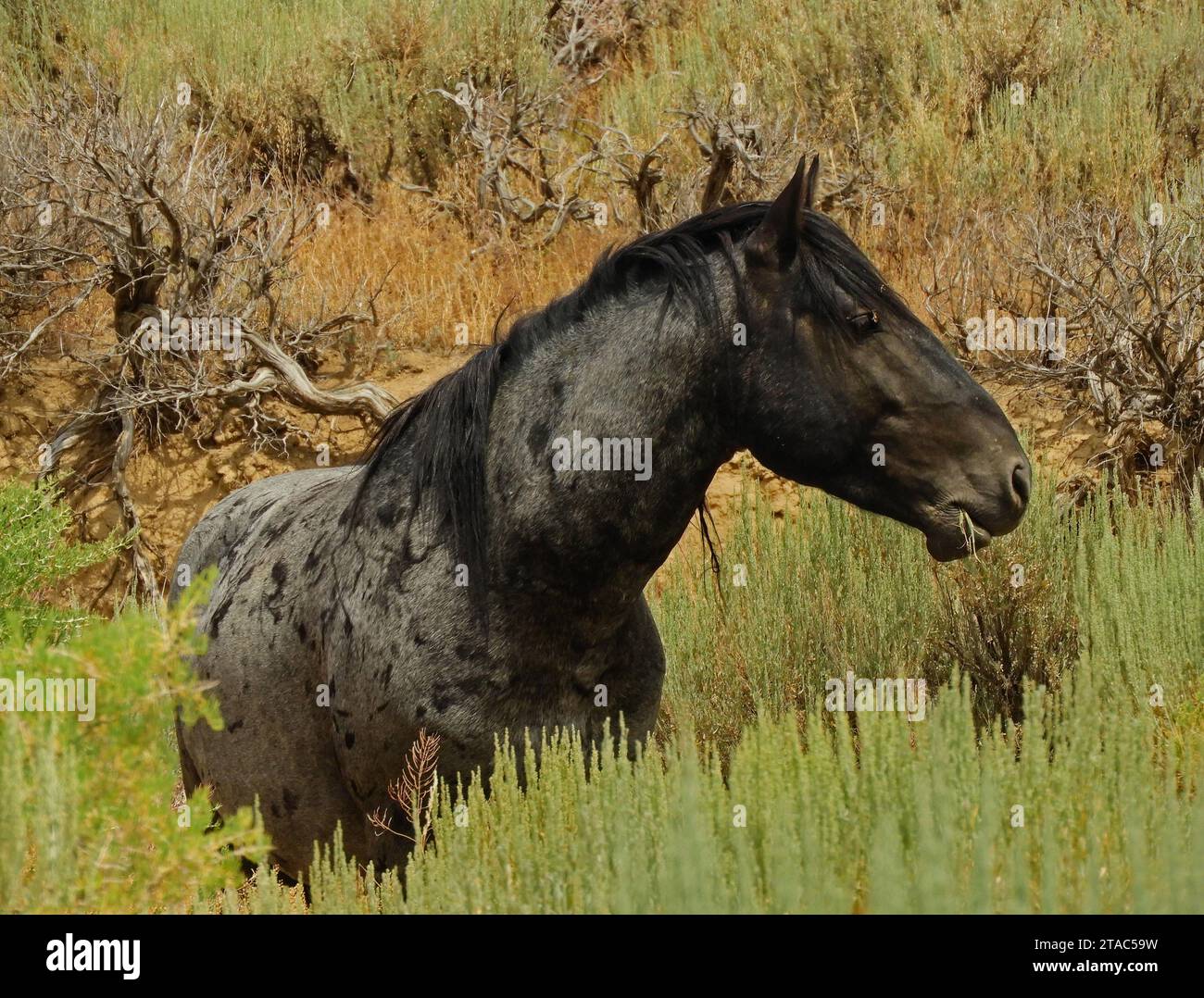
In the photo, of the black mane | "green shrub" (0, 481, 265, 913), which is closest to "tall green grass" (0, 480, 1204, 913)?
"green shrub" (0, 481, 265, 913)

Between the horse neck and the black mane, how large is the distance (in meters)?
0.05

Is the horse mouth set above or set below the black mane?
below

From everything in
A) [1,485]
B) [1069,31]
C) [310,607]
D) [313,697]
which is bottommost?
[313,697]

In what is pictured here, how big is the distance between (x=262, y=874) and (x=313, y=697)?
1492 millimetres

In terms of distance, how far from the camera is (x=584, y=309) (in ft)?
13.2

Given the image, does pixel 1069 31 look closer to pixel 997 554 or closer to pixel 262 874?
pixel 997 554

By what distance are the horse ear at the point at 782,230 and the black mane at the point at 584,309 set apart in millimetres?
49

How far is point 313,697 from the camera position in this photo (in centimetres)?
433

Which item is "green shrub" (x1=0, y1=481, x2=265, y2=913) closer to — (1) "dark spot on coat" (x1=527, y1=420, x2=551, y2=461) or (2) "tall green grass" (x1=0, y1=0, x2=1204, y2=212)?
(1) "dark spot on coat" (x1=527, y1=420, x2=551, y2=461)

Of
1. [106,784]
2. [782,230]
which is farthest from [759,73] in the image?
[106,784]

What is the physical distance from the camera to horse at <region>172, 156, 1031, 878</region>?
3719 mm

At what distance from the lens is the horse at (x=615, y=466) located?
372 centimetres

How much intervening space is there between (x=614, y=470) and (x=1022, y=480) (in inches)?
40.6

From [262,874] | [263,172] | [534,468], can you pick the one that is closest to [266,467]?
[263,172]
